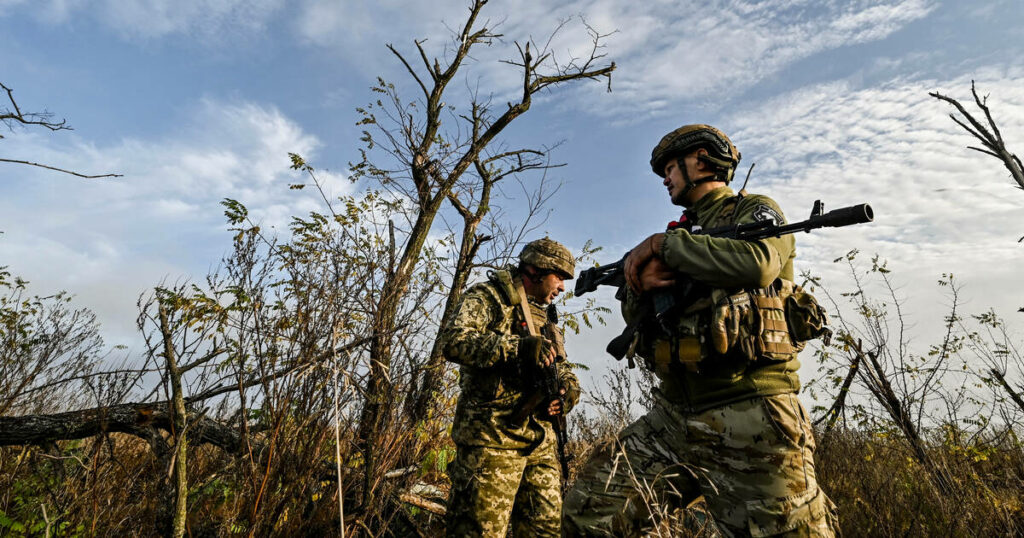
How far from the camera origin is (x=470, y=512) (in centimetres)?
297

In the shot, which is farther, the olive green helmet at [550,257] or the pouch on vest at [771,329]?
the olive green helmet at [550,257]

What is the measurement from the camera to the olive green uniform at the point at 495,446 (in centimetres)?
300

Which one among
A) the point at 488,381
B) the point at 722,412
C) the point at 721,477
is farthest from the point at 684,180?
the point at 488,381

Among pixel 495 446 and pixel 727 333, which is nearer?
pixel 727 333

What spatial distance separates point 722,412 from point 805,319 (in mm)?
492

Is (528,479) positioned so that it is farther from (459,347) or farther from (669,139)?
(669,139)

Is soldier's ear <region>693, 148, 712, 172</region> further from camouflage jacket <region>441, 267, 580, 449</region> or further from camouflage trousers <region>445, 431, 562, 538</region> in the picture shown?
camouflage trousers <region>445, 431, 562, 538</region>

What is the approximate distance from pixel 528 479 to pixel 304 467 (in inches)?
57.4

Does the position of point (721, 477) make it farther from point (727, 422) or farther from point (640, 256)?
point (640, 256)

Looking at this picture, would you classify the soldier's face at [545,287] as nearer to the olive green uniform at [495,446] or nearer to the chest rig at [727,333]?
the olive green uniform at [495,446]

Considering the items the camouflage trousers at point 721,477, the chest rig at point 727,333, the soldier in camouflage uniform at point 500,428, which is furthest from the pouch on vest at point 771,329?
the soldier in camouflage uniform at point 500,428

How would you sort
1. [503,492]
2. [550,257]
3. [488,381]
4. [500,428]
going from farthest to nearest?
[550,257], [488,381], [500,428], [503,492]

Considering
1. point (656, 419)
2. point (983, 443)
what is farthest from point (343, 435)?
point (983, 443)

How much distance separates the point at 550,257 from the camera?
3727 mm
